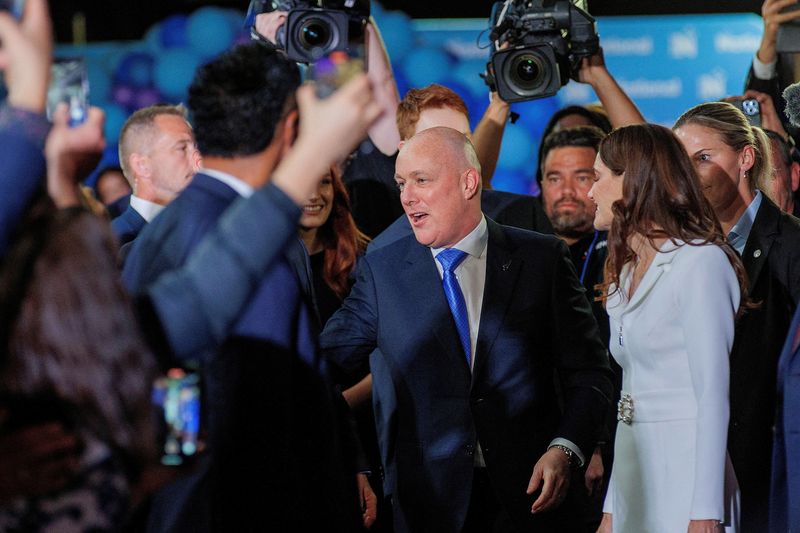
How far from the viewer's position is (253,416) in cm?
194

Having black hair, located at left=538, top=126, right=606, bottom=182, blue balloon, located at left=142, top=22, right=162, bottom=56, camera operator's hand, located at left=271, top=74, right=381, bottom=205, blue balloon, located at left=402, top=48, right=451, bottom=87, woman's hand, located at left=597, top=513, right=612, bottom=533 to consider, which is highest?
blue balloon, located at left=142, top=22, right=162, bottom=56

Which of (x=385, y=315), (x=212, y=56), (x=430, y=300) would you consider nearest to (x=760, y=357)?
(x=430, y=300)

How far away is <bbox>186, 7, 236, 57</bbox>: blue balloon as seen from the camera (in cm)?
725

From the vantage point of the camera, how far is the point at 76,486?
1.60 m

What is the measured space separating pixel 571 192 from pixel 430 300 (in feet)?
5.23

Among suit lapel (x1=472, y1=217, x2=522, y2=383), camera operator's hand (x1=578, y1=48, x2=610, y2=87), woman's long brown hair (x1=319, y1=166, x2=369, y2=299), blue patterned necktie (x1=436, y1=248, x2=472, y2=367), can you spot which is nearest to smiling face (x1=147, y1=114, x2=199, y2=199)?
woman's long brown hair (x1=319, y1=166, x2=369, y2=299)

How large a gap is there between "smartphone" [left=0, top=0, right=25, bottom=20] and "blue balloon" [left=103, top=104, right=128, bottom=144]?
18.8 ft

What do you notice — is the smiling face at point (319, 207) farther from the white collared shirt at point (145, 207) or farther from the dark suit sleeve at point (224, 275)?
the dark suit sleeve at point (224, 275)

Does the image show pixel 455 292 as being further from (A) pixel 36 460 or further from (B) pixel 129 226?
(A) pixel 36 460

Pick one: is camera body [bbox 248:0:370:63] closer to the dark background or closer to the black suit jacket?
the black suit jacket

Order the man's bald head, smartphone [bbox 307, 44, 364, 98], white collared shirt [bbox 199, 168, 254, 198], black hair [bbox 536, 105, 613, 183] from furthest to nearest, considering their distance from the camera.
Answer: black hair [bbox 536, 105, 613, 183]
the man's bald head
white collared shirt [bbox 199, 168, 254, 198]
smartphone [bbox 307, 44, 364, 98]

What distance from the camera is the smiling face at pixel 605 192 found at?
10.1ft

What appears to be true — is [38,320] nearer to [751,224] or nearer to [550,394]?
[550,394]

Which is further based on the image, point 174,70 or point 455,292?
point 174,70
